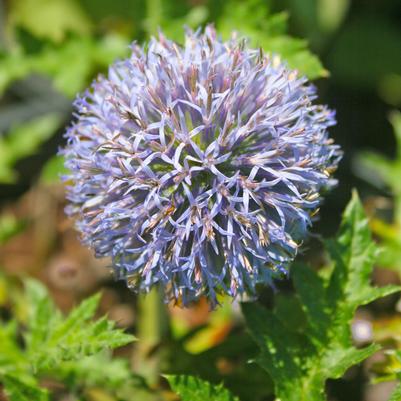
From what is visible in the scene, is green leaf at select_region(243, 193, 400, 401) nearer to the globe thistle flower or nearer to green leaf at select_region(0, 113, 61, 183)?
the globe thistle flower

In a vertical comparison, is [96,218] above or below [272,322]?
above

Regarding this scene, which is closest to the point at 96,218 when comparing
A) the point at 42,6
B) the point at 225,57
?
the point at 225,57

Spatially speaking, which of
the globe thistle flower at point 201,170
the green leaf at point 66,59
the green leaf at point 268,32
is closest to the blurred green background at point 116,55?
the green leaf at point 66,59

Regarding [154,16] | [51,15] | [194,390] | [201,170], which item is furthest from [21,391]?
[51,15]

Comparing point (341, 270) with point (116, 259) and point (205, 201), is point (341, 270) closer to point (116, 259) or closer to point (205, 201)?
point (205, 201)

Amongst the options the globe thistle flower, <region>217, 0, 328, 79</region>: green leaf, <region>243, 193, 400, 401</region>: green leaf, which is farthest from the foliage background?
the globe thistle flower

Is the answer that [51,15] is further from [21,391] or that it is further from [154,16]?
[21,391]
